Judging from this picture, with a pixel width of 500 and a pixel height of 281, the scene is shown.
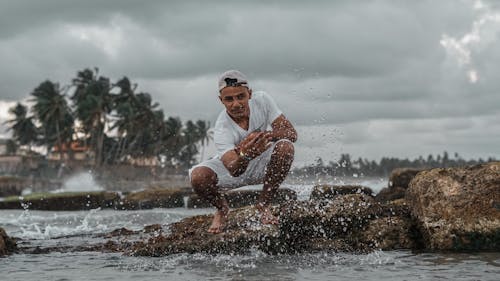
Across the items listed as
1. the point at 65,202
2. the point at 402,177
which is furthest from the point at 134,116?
the point at 402,177

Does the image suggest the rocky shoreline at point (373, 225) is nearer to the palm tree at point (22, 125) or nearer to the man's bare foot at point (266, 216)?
the man's bare foot at point (266, 216)

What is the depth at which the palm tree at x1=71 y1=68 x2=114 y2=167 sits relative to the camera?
Result: 216ft

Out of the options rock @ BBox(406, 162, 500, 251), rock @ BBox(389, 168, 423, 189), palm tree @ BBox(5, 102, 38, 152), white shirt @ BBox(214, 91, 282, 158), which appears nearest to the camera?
white shirt @ BBox(214, 91, 282, 158)

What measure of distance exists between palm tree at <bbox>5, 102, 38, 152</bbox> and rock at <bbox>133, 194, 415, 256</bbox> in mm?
73602

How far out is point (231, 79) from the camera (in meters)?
5.76

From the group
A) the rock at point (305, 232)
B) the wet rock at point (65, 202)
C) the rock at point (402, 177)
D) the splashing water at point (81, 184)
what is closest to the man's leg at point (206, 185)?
the rock at point (305, 232)

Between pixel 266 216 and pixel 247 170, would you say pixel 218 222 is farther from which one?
pixel 247 170

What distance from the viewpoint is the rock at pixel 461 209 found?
270 inches

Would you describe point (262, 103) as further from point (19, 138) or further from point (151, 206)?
point (19, 138)

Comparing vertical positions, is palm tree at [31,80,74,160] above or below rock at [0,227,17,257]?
above

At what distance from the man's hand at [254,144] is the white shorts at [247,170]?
0.37m

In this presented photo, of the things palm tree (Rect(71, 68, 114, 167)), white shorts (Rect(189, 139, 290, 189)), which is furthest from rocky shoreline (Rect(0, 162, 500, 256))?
palm tree (Rect(71, 68, 114, 167))

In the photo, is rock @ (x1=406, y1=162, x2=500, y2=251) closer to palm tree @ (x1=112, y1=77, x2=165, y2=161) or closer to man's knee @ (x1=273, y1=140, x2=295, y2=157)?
man's knee @ (x1=273, y1=140, x2=295, y2=157)

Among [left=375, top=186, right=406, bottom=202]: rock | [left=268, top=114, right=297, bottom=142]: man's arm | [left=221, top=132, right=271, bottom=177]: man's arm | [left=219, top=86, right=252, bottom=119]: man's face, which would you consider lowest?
[left=375, top=186, right=406, bottom=202]: rock
